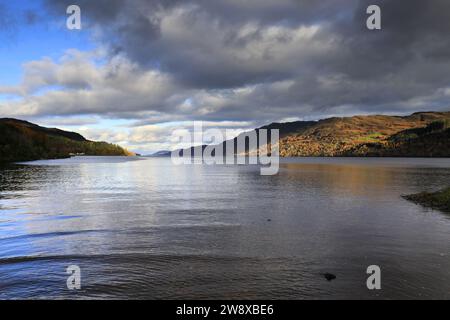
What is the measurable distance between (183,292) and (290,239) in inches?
523

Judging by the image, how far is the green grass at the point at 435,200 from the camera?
146 ft

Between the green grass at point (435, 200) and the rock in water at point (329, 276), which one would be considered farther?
the green grass at point (435, 200)

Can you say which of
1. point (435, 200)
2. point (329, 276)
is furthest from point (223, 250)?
point (435, 200)

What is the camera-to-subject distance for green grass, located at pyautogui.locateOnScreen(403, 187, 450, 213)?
4450 centimetres

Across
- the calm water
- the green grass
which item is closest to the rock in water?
the calm water

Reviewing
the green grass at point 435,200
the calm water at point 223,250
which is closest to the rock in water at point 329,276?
the calm water at point 223,250

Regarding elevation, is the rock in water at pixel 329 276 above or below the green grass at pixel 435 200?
below

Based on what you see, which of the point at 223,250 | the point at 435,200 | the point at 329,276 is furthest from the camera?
the point at 435,200

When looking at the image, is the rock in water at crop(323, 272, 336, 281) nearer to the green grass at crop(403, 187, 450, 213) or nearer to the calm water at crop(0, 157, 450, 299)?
the calm water at crop(0, 157, 450, 299)

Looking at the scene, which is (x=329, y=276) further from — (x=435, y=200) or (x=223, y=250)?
(x=435, y=200)

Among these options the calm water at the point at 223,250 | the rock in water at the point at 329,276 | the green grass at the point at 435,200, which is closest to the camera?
the calm water at the point at 223,250

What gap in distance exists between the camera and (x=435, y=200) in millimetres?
47938

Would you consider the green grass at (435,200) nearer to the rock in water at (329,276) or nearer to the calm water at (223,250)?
the calm water at (223,250)

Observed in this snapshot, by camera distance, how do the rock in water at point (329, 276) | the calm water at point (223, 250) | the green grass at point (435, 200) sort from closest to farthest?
the calm water at point (223, 250) → the rock in water at point (329, 276) → the green grass at point (435, 200)
